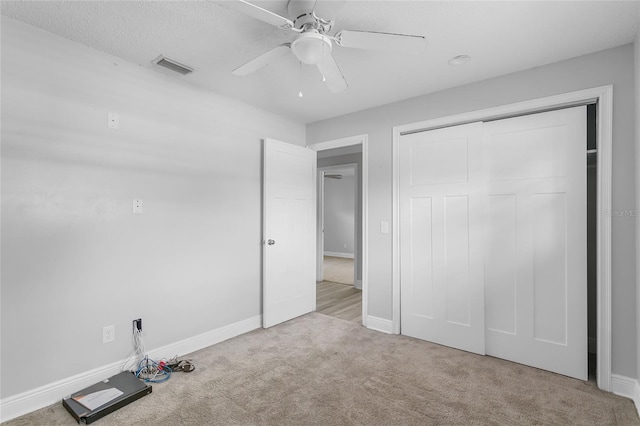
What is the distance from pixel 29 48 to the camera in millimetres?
2023

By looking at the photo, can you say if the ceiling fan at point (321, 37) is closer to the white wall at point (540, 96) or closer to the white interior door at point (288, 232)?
the white wall at point (540, 96)

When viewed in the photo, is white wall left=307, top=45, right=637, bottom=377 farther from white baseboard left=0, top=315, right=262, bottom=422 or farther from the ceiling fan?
white baseboard left=0, top=315, right=262, bottom=422

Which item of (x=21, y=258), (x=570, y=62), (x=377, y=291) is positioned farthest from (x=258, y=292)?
(x=570, y=62)

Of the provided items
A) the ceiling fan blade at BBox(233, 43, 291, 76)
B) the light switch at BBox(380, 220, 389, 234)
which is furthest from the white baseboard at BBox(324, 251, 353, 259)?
the ceiling fan blade at BBox(233, 43, 291, 76)

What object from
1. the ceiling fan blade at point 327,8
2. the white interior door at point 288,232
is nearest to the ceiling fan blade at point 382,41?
the ceiling fan blade at point 327,8

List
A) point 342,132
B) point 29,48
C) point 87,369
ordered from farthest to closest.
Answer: point 342,132, point 87,369, point 29,48

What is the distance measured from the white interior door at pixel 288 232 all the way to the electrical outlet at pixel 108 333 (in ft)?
4.64

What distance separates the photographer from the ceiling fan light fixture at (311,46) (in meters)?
1.70

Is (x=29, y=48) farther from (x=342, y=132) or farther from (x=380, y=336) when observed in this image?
(x=380, y=336)

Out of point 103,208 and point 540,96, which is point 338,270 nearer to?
point 540,96

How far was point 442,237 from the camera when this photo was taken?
3047 millimetres

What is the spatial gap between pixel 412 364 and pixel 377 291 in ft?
3.08

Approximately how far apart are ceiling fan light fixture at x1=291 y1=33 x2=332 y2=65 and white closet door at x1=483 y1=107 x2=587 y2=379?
182 centimetres

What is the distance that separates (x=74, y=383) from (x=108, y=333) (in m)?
0.35
